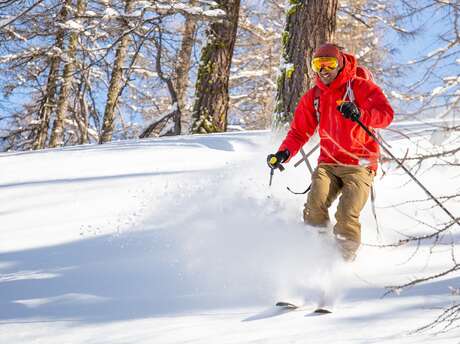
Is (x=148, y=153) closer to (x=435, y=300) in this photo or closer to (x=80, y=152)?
(x=80, y=152)

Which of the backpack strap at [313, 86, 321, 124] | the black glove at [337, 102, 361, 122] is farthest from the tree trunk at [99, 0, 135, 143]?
the black glove at [337, 102, 361, 122]

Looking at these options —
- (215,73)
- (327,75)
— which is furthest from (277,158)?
(215,73)

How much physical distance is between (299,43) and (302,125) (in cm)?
290

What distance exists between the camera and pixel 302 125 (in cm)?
472

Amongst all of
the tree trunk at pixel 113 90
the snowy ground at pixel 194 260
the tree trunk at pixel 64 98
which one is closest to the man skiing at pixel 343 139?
the snowy ground at pixel 194 260

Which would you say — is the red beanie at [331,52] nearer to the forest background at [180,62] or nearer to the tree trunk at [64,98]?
the forest background at [180,62]

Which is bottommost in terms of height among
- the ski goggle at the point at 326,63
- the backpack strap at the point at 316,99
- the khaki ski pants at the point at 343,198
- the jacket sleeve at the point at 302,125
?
the khaki ski pants at the point at 343,198

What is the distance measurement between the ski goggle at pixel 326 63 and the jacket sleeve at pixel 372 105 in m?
0.23

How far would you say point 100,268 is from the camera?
14.9 ft

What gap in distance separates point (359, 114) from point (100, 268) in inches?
89.1

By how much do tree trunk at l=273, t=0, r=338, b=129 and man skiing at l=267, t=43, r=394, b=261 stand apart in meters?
2.83

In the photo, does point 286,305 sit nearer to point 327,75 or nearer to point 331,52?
point 327,75

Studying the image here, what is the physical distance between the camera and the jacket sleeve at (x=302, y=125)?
4.65 metres

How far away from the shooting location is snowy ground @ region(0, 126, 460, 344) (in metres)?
3.52
